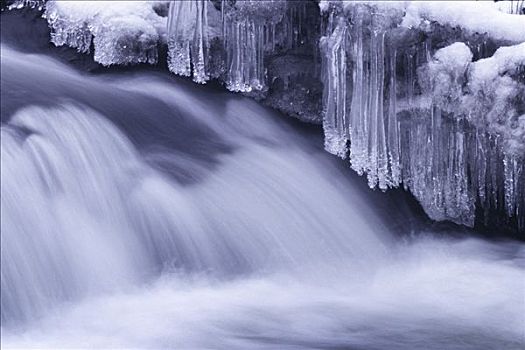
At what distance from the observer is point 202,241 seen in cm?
441

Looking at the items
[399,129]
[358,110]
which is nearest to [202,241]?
[358,110]

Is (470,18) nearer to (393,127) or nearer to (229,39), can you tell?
(393,127)

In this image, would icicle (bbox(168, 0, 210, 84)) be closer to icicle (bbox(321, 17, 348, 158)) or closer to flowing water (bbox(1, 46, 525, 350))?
flowing water (bbox(1, 46, 525, 350))

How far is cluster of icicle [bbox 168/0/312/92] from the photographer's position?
519 cm

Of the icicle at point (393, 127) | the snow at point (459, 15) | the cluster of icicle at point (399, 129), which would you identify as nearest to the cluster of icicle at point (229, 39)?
the cluster of icicle at point (399, 129)

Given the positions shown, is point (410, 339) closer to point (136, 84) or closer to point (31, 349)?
point (31, 349)

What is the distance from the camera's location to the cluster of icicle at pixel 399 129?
185 inches

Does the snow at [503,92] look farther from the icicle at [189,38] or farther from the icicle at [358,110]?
the icicle at [189,38]

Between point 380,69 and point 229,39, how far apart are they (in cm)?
96

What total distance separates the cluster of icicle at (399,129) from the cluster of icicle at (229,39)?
361 mm

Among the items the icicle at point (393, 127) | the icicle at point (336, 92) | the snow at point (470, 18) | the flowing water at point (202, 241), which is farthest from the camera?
the icicle at point (336, 92)

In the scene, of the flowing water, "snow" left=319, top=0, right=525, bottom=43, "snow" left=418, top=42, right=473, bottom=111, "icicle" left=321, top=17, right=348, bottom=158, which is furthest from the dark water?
"snow" left=319, top=0, right=525, bottom=43

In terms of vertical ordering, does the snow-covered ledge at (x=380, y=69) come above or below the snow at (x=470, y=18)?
below

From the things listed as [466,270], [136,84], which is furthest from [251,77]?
[466,270]
